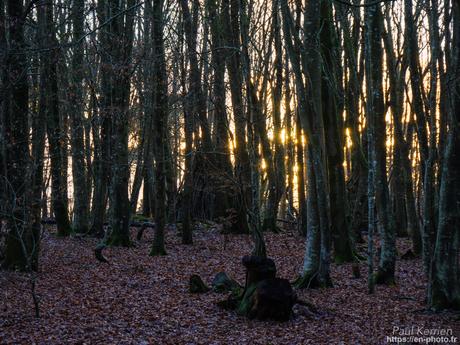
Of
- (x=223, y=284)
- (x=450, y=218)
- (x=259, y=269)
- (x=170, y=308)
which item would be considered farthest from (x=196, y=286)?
(x=450, y=218)

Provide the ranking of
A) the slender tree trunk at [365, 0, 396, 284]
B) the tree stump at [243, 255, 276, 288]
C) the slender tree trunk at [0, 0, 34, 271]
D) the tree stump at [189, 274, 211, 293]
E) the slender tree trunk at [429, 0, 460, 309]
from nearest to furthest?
the slender tree trunk at [429, 0, 460, 309] < the tree stump at [243, 255, 276, 288] < the slender tree trunk at [365, 0, 396, 284] < the tree stump at [189, 274, 211, 293] < the slender tree trunk at [0, 0, 34, 271]

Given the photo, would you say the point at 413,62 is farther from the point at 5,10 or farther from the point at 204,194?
the point at 204,194

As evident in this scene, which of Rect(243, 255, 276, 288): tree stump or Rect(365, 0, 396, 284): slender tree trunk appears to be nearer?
Rect(243, 255, 276, 288): tree stump

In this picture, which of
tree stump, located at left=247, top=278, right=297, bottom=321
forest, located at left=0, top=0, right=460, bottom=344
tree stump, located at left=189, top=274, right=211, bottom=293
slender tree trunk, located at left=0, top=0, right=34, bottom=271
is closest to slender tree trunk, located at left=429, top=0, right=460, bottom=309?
forest, located at left=0, top=0, right=460, bottom=344

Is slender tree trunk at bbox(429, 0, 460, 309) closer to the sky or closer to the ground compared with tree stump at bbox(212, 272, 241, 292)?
closer to the sky

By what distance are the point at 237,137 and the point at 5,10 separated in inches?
436

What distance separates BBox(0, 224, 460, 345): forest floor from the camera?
8.25 m

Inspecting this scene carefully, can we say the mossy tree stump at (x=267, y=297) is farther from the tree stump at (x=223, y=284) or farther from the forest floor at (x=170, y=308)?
the tree stump at (x=223, y=284)

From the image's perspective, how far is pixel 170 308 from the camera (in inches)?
405

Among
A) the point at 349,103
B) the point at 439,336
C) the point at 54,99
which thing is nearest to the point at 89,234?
the point at 54,99

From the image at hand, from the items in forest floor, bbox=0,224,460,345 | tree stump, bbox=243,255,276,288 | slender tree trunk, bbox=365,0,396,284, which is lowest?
forest floor, bbox=0,224,460,345

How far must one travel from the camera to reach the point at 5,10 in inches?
510

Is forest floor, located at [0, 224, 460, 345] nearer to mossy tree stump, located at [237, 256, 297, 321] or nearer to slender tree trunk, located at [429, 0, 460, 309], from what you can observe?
mossy tree stump, located at [237, 256, 297, 321]

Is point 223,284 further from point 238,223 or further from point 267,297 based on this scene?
point 238,223
